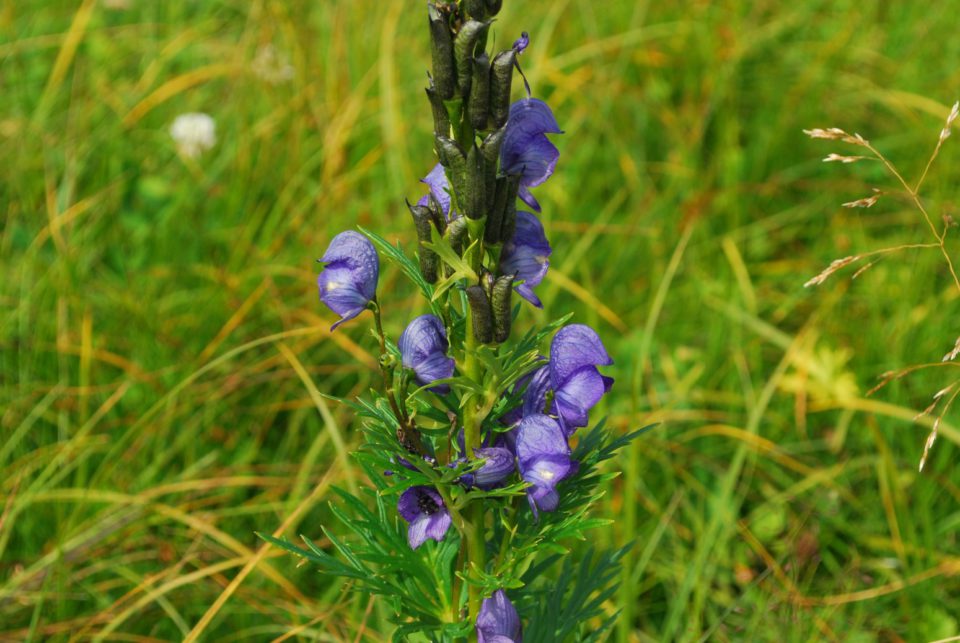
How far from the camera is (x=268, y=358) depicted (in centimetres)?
324

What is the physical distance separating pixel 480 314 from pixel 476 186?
18 cm

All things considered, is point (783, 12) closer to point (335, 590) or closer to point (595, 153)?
point (595, 153)

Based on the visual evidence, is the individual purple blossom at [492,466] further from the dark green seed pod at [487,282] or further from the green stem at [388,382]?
the dark green seed pod at [487,282]

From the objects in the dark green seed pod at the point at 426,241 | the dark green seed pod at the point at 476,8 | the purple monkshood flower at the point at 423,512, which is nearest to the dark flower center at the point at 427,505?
the purple monkshood flower at the point at 423,512

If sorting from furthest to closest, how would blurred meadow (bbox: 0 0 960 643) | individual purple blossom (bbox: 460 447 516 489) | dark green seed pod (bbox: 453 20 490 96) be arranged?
blurred meadow (bbox: 0 0 960 643) < individual purple blossom (bbox: 460 447 516 489) < dark green seed pod (bbox: 453 20 490 96)

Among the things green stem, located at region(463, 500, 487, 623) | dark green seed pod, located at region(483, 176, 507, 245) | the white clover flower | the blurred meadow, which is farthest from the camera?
the white clover flower

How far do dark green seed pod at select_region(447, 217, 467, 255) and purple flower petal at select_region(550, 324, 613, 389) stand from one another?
0.74 ft

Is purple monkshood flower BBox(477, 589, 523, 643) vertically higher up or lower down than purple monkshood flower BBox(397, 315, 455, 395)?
lower down

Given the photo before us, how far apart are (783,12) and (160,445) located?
3.85 meters

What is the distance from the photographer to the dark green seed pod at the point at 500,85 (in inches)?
50.1

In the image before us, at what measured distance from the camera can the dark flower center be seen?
1.56m

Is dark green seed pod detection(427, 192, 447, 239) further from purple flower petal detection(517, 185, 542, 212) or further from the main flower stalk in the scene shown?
purple flower petal detection(517, 185, 542, 212)

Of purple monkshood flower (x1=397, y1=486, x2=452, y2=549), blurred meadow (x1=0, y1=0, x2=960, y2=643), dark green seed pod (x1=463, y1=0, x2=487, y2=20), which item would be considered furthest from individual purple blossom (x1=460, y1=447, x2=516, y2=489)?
blurred meadow (x1=0, y1=0, x2=960, y2=643)

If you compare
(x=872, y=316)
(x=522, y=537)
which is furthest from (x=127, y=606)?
(x=872, y=316)
